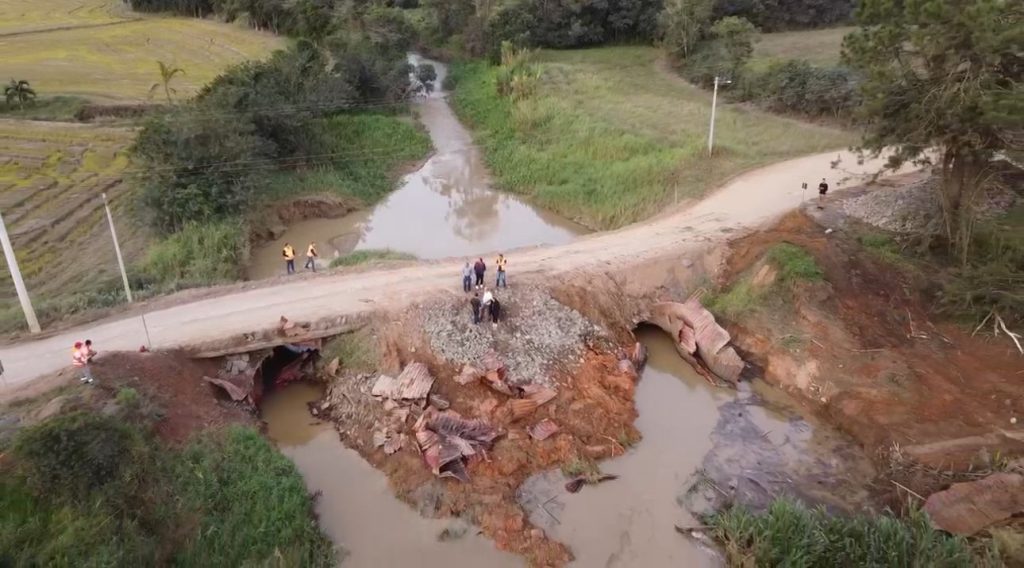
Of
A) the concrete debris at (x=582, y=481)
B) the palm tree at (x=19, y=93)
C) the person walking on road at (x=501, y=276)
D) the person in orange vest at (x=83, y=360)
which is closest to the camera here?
the person in orange vest at (x=83, y=360)

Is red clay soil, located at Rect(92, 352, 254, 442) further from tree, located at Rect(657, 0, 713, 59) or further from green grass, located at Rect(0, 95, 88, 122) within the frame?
tree, located at Rect(657, 0, 713, 59)

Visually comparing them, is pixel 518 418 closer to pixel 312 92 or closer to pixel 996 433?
pixel 996 433

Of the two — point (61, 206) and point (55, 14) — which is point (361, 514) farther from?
point (55, 14)

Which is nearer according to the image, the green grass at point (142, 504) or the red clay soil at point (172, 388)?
the green grass at point (142, 504)

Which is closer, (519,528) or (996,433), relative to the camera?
(519,528)

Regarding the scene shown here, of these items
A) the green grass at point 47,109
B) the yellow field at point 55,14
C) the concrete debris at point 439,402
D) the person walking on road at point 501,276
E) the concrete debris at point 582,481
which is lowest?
the concrete debris at point 582,481

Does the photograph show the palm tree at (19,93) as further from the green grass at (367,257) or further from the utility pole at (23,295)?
the green grass at (367,257)

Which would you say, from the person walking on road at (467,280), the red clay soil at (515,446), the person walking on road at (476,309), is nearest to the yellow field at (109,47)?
the person walking on road at (467,280)

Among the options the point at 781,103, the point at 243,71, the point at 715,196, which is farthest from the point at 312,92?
the point at 781,103
